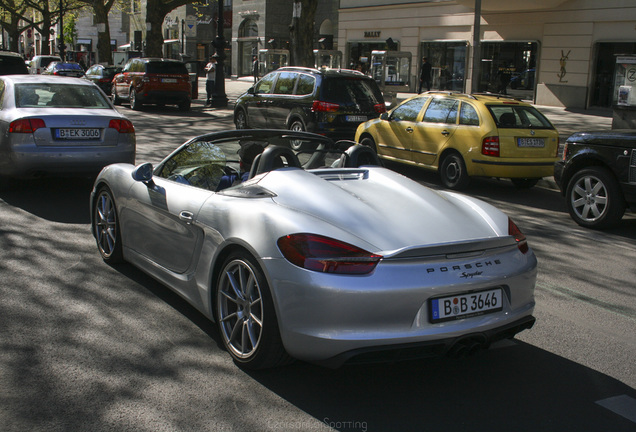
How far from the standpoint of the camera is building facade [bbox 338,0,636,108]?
960 inches

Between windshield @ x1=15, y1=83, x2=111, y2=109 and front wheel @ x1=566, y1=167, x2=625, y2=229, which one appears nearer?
front wheel @ x1=566, y1=167, x2=625, y2=229

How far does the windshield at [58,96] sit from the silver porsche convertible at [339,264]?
503cm

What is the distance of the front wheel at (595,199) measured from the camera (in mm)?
8109

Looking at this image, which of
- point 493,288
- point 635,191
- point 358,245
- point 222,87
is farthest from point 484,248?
point 222,87

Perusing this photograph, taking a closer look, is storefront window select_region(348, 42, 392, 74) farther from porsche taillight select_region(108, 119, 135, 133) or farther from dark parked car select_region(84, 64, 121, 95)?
porsche taillight select_region(108, 119, 135, 133)

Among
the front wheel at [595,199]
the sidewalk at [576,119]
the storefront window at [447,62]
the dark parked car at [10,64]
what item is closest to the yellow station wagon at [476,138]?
the front wheel at [595,199]

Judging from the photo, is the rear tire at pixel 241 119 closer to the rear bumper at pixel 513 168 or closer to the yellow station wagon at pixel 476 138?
the yellow station wagon at pixel 476 138

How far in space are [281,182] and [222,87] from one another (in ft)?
75.1

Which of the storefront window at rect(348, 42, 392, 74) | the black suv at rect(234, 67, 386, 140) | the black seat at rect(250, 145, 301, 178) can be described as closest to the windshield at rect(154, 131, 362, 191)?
the black seat at rect(250, 145, 301, 178)

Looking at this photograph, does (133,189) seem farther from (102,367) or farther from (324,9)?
(324,9)

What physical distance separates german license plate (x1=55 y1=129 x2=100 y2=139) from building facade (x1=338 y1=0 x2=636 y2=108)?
67.0 feet

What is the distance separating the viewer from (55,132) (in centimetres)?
848

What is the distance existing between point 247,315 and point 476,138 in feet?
24.2

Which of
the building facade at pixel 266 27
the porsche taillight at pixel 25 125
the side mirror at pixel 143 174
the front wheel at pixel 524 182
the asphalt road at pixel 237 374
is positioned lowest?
the asphalt road at pixel 237 374
